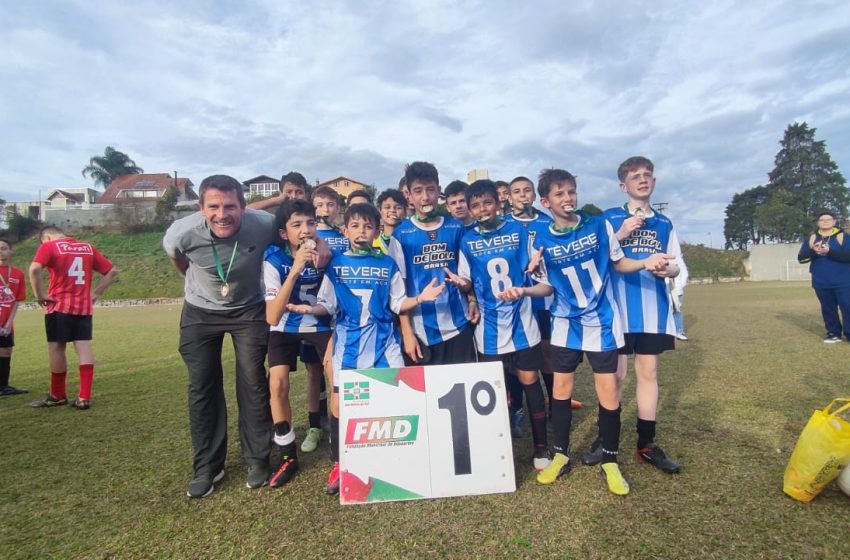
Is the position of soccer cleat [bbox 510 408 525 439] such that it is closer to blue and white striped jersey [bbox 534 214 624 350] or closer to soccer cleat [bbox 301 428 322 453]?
blue and white striped jersey [bbox 534 214 624 350]

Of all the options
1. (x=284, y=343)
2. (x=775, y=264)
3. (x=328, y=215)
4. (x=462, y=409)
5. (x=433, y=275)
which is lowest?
(x=462, y=409)

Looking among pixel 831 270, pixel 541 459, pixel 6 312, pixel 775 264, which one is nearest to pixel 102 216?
pixel 6 312

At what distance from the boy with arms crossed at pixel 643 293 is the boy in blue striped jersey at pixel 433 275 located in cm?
117

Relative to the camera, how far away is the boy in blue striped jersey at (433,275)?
11.8ft

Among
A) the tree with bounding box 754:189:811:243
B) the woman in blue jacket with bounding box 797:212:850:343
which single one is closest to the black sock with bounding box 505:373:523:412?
the woman in blue jacket with bounding box 797:212:850:343

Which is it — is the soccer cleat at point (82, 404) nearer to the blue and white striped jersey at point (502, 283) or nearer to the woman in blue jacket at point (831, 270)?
the blue and white striped jersey at point (502, 283)

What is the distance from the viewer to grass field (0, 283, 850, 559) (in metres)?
2.32

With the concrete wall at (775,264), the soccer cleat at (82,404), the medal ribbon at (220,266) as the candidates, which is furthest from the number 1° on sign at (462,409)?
the concrete wall at (775,264)

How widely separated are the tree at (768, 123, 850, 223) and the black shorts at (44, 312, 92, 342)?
66157mm

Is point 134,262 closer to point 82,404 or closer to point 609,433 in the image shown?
point 82,404

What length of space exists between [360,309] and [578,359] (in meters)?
1.62

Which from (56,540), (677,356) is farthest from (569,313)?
(677,356)

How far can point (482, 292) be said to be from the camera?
3533 millimetres

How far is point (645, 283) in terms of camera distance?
3.46 m
